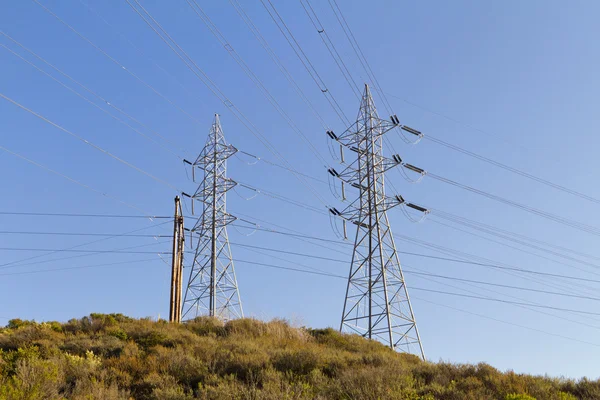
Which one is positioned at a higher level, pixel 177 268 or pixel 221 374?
pixel 177 268

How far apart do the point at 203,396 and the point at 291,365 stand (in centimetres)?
312

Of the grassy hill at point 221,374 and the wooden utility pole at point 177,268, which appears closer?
the grassy hill at point 221,374

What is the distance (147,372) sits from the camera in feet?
42.2

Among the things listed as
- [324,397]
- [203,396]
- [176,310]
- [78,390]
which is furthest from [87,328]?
[324,397]

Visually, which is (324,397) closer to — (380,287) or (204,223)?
(380,287)

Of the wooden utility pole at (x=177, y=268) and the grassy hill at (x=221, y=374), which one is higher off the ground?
the wooden utility pole at (x=177, y=268)

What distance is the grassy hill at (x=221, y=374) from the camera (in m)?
10.6

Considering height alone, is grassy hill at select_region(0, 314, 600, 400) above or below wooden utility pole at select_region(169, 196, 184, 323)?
below

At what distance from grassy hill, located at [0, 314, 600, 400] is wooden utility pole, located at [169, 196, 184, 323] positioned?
18.4ft

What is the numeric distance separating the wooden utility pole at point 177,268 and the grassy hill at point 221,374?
562cm

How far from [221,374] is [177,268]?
12.3m

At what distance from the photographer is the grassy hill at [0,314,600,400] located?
10648mm

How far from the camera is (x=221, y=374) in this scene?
497 inches

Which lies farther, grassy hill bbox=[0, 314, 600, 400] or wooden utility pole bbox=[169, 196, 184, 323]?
wooden utility pole bbox=[169, 196, 184, 323]
